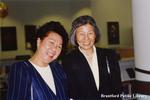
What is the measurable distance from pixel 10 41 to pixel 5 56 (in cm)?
58

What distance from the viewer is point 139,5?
9.49 feet

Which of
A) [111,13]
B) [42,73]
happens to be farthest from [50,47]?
[111,13]

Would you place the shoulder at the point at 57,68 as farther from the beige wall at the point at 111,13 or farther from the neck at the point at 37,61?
the beige wall at the point at 111,13

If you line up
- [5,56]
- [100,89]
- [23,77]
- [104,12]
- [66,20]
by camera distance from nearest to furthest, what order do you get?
[23,77] < [100,89] < [104,12] < [5,56] < [66,20]

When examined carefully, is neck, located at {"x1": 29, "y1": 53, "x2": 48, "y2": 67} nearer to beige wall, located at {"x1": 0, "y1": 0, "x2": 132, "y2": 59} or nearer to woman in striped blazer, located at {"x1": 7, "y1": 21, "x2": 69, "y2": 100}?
woman in striped blazer, located at {"x1": 7, "y1": 21, "x2": 69, "y2": 100}

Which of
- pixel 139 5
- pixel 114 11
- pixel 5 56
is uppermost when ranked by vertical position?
pixel 114 11

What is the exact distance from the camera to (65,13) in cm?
1232

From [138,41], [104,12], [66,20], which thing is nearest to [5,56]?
[66,20]

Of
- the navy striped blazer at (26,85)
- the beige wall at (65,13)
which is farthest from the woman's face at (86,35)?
the beige wall at (65,13)

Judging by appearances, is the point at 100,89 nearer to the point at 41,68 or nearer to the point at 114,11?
the point at 41,68

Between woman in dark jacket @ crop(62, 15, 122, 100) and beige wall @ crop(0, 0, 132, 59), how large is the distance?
6.73m

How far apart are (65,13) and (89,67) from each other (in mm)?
10034

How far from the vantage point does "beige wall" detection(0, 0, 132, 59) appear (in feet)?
30.4

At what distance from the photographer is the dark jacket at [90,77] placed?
2375mm
